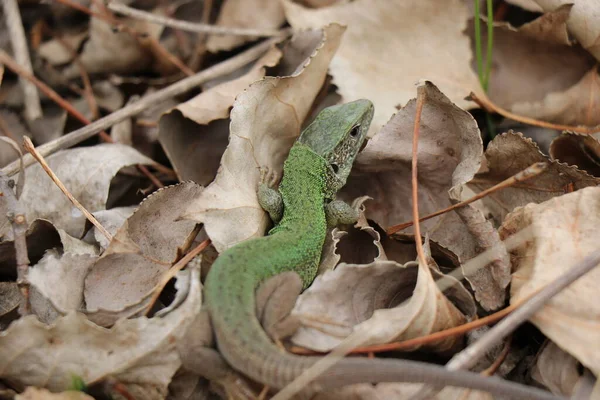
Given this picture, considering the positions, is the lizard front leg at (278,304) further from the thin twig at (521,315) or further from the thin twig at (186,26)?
the thin twig at (186,26)

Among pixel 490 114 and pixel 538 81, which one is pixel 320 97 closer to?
pixel 490 114

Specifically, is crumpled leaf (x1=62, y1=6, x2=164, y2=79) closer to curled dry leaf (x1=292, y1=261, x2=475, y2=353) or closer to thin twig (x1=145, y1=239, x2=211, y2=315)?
thin twig (x1=145, y1=239, x2=211, y2=315)

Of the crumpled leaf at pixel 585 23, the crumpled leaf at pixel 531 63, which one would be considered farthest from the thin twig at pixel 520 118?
the crumpled leaf at pixel 585 23

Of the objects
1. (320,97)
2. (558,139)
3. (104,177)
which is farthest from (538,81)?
(104,177)

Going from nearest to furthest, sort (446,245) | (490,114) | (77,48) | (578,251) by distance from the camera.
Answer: (578,251) < (446,245) < (490,114) < (77,48)

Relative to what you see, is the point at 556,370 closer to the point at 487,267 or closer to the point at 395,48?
the point at 487,267

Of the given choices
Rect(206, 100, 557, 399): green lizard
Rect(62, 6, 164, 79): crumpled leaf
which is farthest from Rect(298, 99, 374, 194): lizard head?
Rect(62, 6, 164, 79): crumpled leaf
